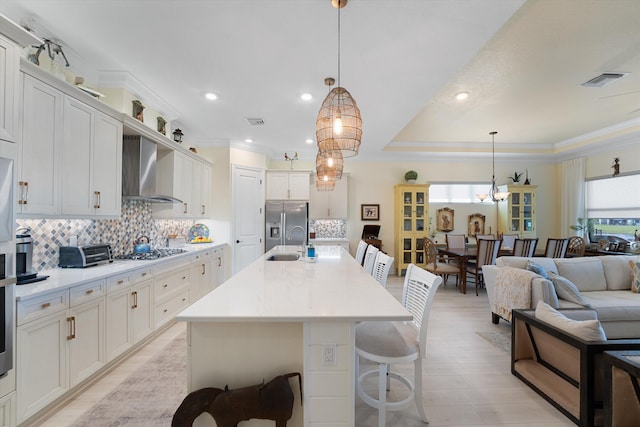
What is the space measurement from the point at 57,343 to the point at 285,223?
4.06 metres

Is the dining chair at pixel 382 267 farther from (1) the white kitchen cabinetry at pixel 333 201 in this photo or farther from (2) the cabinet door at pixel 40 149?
(1) the white kitchen cabinetry at pixel 333 201

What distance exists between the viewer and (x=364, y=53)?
2.39m

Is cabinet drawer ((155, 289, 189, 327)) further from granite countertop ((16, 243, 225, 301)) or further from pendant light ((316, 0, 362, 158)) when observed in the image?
pendant light ((316, 0, 362, 158))

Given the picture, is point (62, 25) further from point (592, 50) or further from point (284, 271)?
point (592, 50)

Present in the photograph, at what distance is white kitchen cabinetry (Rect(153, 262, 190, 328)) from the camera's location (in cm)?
297

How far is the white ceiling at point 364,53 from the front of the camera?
1.95 metres

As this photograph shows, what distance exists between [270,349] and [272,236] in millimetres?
4386

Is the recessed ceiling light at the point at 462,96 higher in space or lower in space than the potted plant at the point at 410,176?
higher

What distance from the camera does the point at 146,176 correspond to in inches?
125

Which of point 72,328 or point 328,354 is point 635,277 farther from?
point 72,328

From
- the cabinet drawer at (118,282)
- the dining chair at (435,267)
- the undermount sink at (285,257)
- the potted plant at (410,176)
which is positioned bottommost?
the dining chair at (435,267)

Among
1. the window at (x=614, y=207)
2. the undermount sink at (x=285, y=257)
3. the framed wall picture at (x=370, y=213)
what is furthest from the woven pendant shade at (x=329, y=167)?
the window at (x=614, y=207)

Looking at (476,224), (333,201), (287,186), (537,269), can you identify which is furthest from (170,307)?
(476,224)

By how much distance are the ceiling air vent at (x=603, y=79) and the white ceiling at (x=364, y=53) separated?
0.34ft
